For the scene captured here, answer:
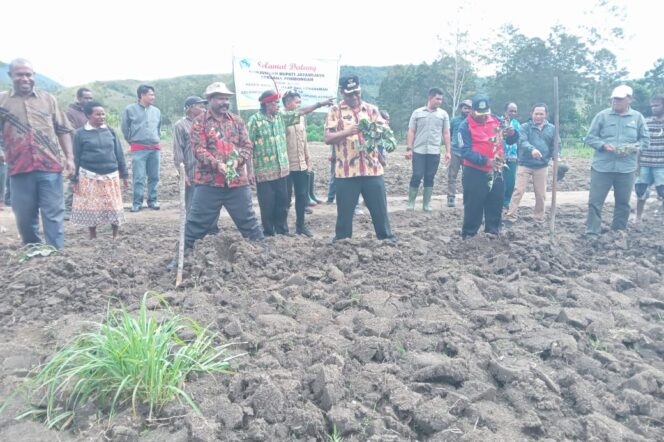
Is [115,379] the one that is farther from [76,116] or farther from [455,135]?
[455,135]

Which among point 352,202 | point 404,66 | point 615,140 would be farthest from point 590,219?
point 404,66

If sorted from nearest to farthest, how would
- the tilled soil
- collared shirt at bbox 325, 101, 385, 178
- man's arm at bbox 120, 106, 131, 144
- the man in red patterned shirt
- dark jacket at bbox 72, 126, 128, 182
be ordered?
the tilled soil, the man in red patterned shirt, collared shirt at bbox 325, 101, 385, 178, dark jacket at bbox 72, 126, 128, 182, man's arm at bbox 120, 106, 131, 144

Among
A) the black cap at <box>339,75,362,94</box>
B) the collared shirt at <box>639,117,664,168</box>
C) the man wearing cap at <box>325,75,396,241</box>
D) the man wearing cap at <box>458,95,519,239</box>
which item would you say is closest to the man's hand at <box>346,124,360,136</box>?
the man wearing cap at <box>325,75,396,241</box>

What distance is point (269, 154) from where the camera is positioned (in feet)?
19.5

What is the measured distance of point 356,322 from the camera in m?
3.73

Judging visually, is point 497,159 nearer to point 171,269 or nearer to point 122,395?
point 171,269

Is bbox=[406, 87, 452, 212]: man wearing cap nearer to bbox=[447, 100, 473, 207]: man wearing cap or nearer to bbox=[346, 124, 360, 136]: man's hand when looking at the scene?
bbox=[447, 100, 473, 207]: man wearing cap

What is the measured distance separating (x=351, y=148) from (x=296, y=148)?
139 centimetres

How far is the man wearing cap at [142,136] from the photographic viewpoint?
26.7ft

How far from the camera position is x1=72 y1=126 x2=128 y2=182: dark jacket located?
20.1ft

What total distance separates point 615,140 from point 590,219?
0.95 m

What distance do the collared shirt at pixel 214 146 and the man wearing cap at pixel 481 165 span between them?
2.26 m

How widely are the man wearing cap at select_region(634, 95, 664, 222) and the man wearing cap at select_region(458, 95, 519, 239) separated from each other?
2.75 meters

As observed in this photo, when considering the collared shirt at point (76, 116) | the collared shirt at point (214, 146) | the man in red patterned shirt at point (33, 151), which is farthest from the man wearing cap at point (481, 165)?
the collared shirt at point (76, 116)
